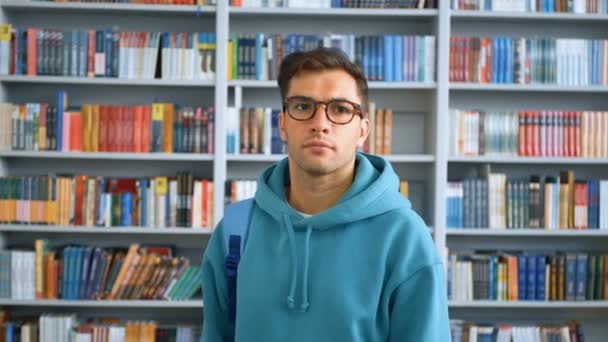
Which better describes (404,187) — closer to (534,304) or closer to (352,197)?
(534,304)

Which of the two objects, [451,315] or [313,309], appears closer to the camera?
[313,309]

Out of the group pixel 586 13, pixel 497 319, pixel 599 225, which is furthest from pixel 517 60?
pixel 497 319

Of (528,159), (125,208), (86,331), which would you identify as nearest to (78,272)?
(86,331)

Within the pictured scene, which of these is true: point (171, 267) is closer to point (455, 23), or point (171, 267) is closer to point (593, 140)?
point (455, 23)

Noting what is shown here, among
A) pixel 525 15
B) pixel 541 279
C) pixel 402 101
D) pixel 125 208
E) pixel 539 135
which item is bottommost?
pixel 541 279

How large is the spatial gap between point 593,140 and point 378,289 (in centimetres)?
280

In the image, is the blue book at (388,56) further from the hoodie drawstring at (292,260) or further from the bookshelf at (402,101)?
the hoodie drawstring at (292,260)

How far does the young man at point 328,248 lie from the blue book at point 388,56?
2.23 meters

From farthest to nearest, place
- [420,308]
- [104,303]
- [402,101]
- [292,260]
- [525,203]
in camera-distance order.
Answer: [402,101] → [525,203] → [104,303] → [292,260] → [420,308]

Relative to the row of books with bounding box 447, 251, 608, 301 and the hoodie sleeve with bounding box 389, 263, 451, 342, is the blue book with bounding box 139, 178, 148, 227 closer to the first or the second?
the row of books with bounding box 447, 251, 608, 301

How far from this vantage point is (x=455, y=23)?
13.3 ft

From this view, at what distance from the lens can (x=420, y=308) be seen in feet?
4.43

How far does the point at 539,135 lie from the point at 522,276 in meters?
0.73

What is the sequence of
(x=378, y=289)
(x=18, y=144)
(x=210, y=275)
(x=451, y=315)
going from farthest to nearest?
(x=451, y=315) → (x=18, y=144) → (x=210, y=275) → (x=378, y=289)
